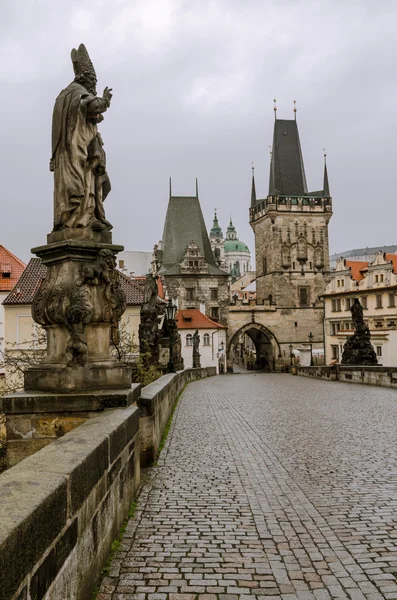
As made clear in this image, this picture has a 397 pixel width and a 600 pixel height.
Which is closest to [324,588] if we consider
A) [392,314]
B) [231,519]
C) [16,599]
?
[231,519]

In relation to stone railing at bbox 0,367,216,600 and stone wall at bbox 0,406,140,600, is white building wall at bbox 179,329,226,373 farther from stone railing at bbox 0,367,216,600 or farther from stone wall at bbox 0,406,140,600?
stone wall at bbox 0,406,140,600

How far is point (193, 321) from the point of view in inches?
2266

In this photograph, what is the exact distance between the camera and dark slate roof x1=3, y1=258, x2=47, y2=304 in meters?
31.4

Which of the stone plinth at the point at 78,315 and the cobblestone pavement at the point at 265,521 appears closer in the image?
the cobblestone pavement at the point at 265,521

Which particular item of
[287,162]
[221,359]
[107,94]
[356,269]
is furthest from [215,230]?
[107,94]

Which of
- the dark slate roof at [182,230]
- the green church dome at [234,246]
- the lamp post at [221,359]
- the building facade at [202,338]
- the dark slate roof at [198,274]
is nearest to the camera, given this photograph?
the building facade at [202,338]

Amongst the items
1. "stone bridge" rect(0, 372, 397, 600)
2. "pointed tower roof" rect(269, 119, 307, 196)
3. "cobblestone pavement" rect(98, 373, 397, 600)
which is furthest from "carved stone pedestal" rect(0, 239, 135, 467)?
"pointed tower roof" rect(269, 119, 307, 196)

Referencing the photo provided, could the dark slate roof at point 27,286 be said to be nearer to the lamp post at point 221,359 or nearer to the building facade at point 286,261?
the lamp post at point 221,359

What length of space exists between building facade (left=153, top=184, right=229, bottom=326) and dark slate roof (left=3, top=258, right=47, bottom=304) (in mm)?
30722

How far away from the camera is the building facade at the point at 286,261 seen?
65.4m

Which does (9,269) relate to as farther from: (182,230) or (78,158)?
(182,230)

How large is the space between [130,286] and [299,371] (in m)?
11.4

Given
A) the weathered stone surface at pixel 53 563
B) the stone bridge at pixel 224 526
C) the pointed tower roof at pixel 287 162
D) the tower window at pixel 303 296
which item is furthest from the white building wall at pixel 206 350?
the weathered stone surface at pixel 53 563

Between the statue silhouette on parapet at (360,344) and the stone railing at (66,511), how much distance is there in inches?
778
